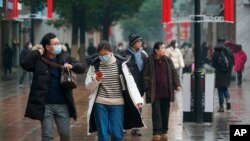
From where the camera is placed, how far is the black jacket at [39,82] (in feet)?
33.5

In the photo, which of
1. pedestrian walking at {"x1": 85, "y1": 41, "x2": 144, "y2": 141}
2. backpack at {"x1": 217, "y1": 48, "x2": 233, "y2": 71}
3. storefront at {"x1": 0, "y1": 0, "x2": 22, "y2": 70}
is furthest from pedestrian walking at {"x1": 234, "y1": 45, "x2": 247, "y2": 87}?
pedestrian walking at {"x1": 85, "y1": 41, "x2": 144, "y2": 141}

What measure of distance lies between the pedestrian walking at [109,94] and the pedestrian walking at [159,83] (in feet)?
8.77

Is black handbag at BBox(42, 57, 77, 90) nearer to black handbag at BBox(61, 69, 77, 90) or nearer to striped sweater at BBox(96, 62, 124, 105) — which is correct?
black handbag at BBox(61, 69, 77, 90)

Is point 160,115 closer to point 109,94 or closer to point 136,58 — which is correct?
point 136,58

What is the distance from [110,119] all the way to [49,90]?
1.20m

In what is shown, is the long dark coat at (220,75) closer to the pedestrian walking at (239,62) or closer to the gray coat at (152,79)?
the gray coat at (152,79)

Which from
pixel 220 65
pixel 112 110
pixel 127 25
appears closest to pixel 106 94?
pixel 112 110

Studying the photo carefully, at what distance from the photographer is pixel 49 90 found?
33.9ft

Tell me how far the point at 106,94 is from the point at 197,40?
565cm

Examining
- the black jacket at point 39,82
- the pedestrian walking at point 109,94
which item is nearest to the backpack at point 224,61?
the pedestrian walking at point 109,94

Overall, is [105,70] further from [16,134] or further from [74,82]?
[16,134]

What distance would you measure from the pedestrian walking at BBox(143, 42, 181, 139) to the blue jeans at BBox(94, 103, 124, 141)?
105 inches

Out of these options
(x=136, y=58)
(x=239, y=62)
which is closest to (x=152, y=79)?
(x=136, y=58)

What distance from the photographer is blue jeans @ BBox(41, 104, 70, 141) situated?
10281 millimetres
